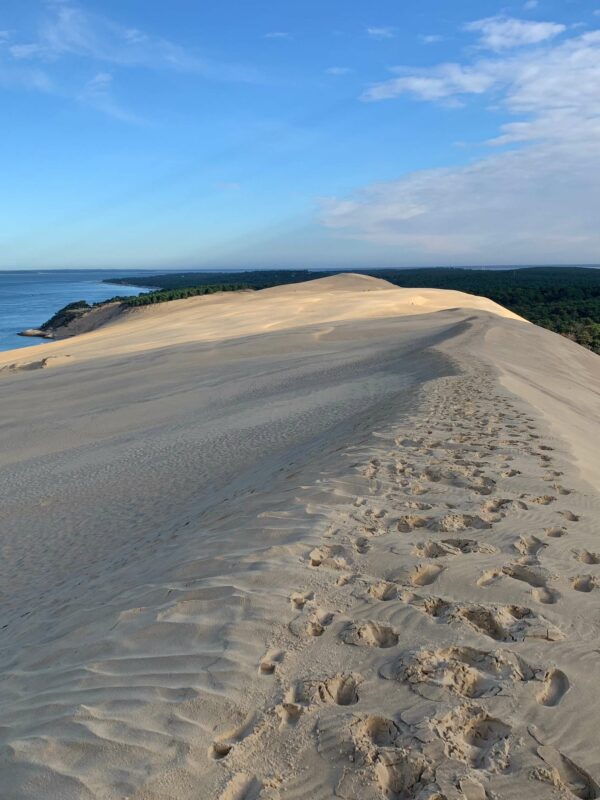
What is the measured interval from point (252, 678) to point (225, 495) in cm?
397

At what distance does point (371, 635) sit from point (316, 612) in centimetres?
35

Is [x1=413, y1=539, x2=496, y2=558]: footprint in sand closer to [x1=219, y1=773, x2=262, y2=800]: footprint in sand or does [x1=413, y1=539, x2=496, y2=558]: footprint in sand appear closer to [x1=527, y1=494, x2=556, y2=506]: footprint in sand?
[x1=527, y1=494, x2=556, y2=506]: footprint in sand

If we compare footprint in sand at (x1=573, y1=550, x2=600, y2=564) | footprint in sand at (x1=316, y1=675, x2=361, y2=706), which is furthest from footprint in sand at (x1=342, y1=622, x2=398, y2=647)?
footprint in sand at (x1=573, y1=550, x2=600, y2=564)

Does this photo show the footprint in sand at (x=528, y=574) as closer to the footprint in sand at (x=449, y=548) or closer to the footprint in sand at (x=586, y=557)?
the footprint in sand at (x=449, y=548)

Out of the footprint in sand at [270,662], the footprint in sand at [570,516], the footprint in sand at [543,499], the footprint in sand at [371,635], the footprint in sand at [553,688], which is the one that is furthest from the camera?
the footprint in sand at [543,499]

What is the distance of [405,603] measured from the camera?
352 centimetres

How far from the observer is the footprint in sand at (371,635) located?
3.17 m

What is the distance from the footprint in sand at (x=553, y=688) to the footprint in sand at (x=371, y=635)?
693 mm

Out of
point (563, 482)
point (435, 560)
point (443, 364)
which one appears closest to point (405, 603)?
point (435, 560)

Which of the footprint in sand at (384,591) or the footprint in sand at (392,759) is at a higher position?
the footprint in sand at (384,591)

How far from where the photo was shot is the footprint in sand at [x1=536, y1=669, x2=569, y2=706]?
2718 millimetres

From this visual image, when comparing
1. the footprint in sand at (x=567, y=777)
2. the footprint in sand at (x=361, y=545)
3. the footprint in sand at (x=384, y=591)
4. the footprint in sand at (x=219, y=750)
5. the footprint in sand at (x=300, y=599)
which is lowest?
the footprint in sand at (x=219, y=750)

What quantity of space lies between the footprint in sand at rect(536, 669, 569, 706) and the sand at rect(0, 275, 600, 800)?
0.04 feet

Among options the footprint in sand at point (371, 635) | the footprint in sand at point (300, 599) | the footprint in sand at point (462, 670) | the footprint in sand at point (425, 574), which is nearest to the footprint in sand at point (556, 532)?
the footprint in sand at point (425, 574)
